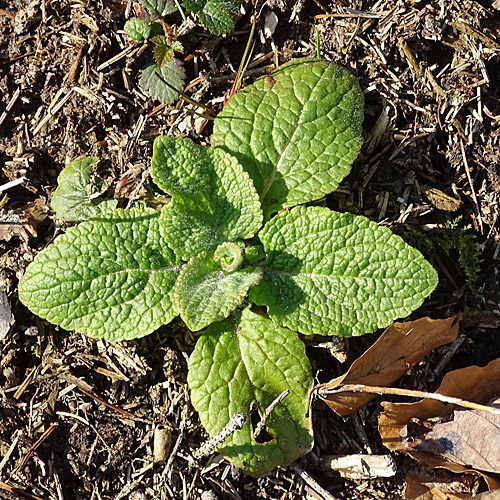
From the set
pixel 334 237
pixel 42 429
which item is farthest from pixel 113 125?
pixel 42 429

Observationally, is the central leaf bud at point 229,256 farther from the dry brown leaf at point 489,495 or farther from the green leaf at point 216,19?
the dry brown leaf at point 489,495

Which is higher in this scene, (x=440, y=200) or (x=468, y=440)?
(x=440, y=200)

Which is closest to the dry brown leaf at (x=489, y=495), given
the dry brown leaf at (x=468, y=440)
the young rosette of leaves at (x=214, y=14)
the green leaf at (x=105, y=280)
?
the dry brown leaf at (x=468, y=440)

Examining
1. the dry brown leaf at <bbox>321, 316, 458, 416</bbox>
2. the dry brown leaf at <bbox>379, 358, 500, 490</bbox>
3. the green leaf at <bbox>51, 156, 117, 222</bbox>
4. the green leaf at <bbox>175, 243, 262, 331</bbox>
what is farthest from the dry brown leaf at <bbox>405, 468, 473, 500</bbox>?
the green leaf at <bbox>51, 156, 117, 222</bbox>

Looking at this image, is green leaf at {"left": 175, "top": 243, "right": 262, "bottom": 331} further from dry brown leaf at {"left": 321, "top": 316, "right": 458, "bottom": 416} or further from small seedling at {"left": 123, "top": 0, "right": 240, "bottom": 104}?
small seedling at {"left": 123, "top": 0, "right": 240, "bottom": 104}

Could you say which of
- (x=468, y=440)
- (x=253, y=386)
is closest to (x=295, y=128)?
(x=253, y=386)

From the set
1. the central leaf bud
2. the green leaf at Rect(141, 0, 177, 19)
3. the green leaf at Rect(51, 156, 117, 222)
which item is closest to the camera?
the central leaf bud

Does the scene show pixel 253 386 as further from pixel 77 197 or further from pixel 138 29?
pixel 138 29
